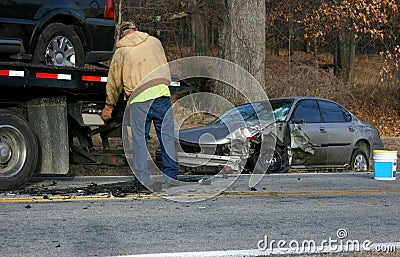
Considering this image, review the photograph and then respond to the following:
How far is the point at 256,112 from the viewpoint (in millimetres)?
13320

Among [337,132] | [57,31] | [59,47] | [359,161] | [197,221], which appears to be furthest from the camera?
[359,161]

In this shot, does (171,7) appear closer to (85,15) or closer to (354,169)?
(354,169)

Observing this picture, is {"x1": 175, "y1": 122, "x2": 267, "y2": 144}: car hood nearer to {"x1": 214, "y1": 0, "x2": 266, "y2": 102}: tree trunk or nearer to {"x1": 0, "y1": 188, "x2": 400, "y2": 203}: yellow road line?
{"x1": 0, "y1": 188, "x2": 400, "y2": 203}: yellow road line

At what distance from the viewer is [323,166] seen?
13273mm

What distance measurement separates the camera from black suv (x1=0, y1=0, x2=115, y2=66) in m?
9.41

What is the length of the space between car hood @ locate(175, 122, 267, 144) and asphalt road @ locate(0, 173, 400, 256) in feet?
7.39

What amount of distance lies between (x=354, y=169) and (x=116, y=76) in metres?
6.26

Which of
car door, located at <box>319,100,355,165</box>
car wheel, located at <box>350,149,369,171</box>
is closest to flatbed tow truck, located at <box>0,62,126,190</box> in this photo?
car door, located at <box>319,100,355,165</box>

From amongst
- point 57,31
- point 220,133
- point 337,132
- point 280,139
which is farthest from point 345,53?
point 57,31

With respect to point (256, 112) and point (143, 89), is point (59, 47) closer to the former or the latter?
point (143, 89)

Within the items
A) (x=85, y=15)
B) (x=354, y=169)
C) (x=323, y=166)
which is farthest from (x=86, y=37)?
(x=354, y=169)

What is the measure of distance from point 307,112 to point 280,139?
41.4 inches

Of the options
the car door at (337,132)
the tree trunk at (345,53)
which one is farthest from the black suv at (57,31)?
the tree trunk at (345,53)

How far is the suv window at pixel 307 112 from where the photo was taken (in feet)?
43.4
